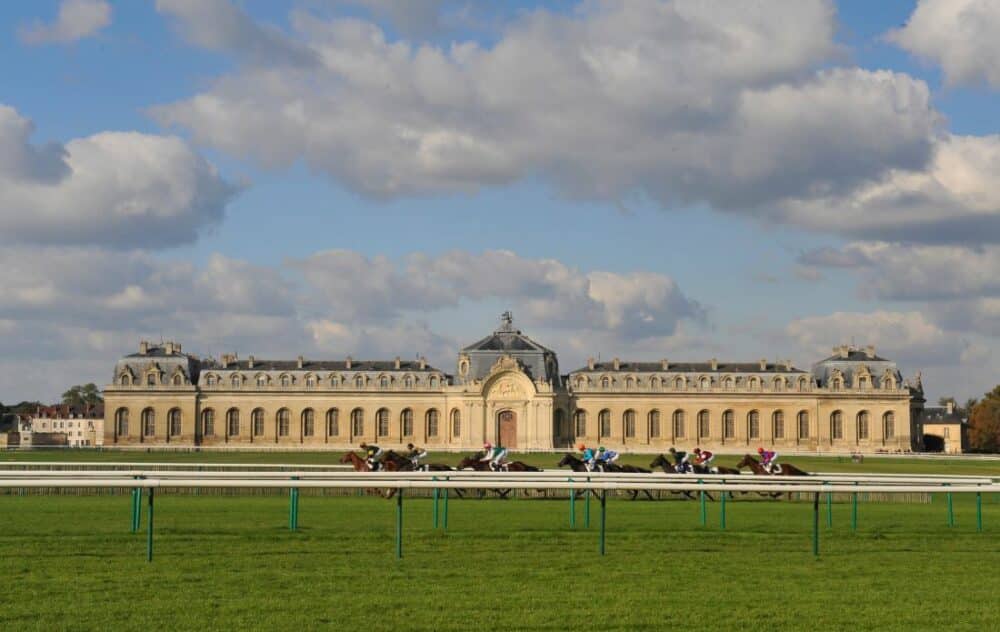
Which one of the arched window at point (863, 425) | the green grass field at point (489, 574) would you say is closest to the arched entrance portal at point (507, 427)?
the arched window at point (863, 425)

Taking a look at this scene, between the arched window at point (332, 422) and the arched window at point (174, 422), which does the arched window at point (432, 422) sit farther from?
the arched window at point (174, 422)

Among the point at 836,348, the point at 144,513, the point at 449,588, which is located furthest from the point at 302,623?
the point at 836,348

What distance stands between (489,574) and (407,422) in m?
99.9

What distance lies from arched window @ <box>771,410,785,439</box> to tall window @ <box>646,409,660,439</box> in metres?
10.6

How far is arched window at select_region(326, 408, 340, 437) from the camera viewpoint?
381ft

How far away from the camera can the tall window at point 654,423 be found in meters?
116

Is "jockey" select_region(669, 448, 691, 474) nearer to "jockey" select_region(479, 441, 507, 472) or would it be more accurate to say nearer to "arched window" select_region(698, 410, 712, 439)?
"jockey" select_region(479, 441, 507, 472)

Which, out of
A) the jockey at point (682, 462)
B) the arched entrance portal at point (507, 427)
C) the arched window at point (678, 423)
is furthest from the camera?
the arched window at point (678, 423)

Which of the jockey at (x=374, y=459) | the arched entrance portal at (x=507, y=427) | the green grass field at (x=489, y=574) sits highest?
the arched entrance portal at (x=507, y=427)

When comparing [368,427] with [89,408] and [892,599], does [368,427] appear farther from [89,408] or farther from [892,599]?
[892,599]

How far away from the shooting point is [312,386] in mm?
116250

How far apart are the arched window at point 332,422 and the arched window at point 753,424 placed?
3765cm

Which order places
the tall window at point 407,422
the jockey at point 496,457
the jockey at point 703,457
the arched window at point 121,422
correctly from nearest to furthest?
the jockey at point 703,457 < the jockey at point 496,457 < the tall window at point 407,422 < the arched window at point 121,422

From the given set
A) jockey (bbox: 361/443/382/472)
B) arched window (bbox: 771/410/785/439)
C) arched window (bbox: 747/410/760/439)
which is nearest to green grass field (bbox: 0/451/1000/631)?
jockey (bbox: 361/443/382/472)
